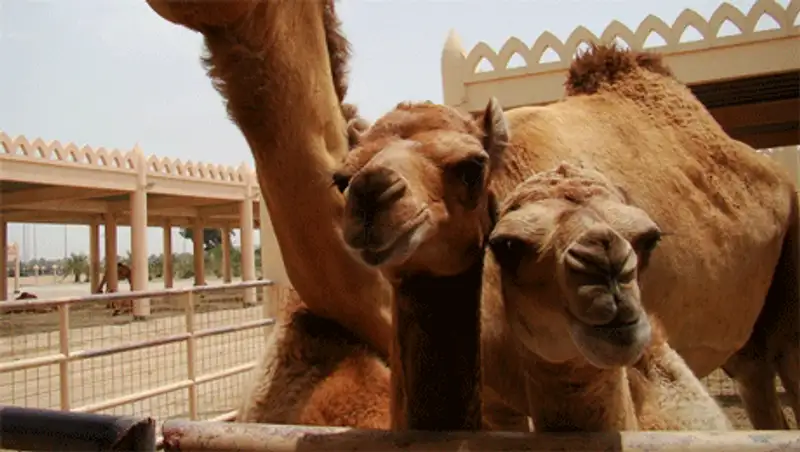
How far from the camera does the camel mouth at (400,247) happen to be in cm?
158

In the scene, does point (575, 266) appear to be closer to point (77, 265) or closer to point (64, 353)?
point (64, 353)

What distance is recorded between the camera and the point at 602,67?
4117 mm

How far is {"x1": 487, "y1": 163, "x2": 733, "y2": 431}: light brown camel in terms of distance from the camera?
1.27 metres

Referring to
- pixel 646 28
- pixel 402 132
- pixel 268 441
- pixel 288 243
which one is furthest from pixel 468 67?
pixel 268 441

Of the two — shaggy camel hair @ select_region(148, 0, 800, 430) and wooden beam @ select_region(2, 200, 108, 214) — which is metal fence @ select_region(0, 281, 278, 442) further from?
wooden beam @ select_region(2, 200, 108, 214)

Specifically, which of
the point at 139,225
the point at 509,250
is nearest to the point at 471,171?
the point at 509,250

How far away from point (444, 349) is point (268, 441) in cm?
63

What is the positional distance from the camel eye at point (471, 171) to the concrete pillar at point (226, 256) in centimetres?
2560

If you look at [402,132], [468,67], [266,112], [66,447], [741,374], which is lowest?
[741,374]

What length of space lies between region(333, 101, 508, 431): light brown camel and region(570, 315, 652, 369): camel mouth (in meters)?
0.48

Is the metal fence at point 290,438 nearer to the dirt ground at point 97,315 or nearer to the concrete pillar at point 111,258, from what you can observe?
the dirt ground at point 97,315

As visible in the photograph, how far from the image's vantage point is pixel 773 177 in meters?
4.29

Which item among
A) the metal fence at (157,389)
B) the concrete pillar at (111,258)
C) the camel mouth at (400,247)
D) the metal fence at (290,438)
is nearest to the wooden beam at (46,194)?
the metal fence at (157,389)

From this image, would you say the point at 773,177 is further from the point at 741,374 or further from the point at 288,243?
the point at 288,243
